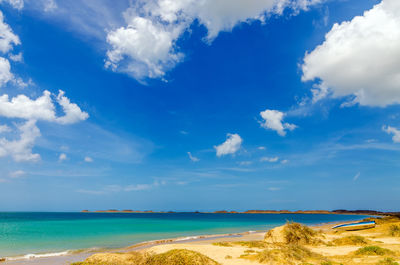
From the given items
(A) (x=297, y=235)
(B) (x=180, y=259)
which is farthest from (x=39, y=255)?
(A) (x=297, y=235)

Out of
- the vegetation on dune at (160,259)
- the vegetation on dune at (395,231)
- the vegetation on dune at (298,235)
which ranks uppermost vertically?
the vegetation on dune at (160,259)

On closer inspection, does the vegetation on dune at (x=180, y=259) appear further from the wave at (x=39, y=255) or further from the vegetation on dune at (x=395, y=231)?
the vegetation on dune at (x=395, y=231)

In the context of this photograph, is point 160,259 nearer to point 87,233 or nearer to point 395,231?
point 395,231

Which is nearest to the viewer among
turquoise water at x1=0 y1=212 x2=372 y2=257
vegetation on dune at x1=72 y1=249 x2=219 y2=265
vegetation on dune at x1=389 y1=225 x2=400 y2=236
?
vegetation on dune at x1=72 y1=249 x2=219 y2=265

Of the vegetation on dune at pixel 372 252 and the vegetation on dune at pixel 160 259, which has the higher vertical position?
the vegetation on dune at pixel 160 259

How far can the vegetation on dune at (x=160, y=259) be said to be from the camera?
12.4m

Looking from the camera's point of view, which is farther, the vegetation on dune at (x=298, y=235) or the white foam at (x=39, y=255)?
the vegetation on dune at (x=298, y=235)

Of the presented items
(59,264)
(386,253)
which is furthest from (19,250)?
(386,253)

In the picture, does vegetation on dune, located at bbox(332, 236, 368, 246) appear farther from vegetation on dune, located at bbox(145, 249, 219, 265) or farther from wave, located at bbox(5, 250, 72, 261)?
wave, located at bbox(5, 250, 72, 261)

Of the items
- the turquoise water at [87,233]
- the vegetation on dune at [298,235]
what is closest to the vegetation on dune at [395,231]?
the turquoise water at [87,233]

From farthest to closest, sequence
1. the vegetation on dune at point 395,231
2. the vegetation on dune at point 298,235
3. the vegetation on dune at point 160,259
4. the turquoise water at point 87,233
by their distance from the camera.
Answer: the vegetation on dune at point 395,231 → the turquoise water at point 87,233 → the vegetation on dune at point 298,235 → the vegetation on dune at point 160,259

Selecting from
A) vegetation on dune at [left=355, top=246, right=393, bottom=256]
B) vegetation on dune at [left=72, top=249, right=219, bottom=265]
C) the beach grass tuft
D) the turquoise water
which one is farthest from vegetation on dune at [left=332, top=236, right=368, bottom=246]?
vegetation on dune at [left=72, top=249, right=219, bottom=265]

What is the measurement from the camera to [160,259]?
12.9m

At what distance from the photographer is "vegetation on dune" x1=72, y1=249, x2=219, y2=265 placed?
12.4 m
